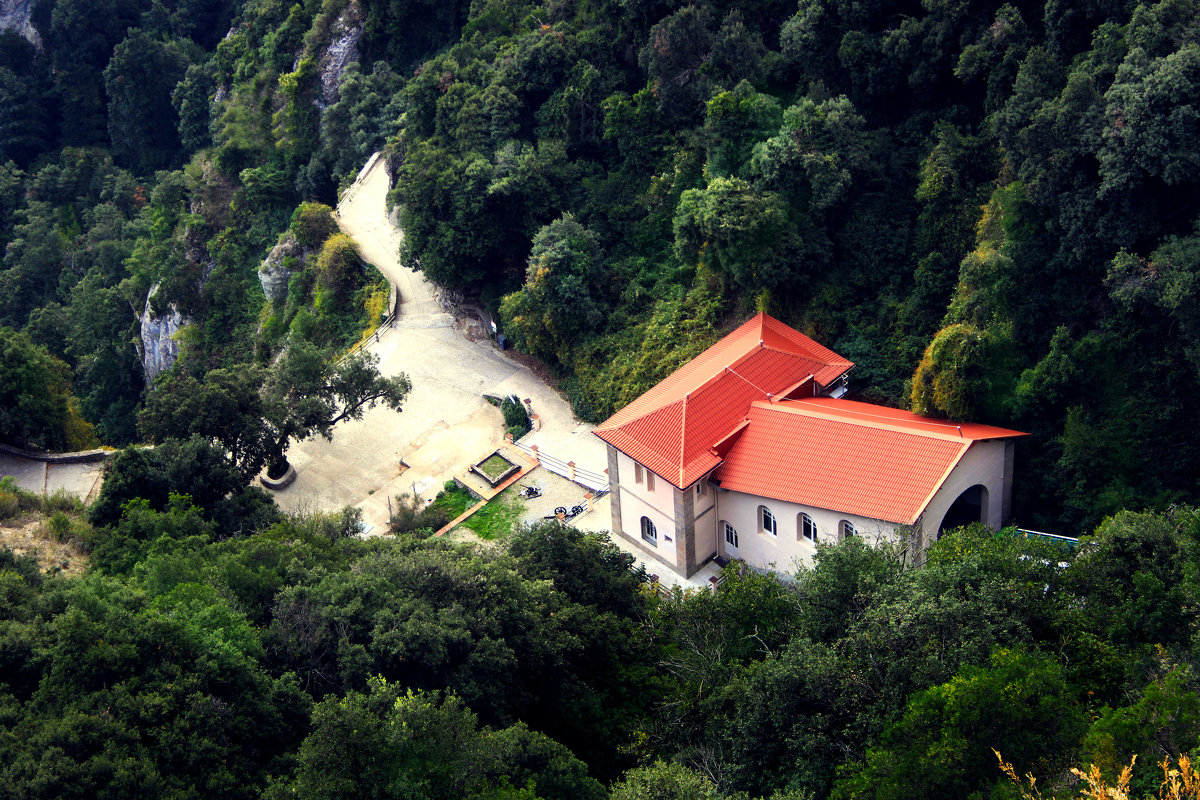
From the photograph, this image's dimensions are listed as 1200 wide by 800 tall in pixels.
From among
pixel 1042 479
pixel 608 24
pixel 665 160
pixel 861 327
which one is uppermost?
pixel 608 24

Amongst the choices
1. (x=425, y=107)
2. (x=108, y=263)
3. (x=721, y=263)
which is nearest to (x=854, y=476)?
(x=721, y=263)

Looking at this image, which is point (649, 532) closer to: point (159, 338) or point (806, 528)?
point (806, 528)

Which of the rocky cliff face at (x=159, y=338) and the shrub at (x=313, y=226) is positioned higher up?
the shrub at (x=313, y=226)

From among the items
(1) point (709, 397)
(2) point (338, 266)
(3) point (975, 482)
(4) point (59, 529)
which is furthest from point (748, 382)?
(2) point (338, 266)

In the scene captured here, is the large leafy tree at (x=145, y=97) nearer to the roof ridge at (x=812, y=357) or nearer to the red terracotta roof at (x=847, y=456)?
the roof ridge at (x=812, y=357)

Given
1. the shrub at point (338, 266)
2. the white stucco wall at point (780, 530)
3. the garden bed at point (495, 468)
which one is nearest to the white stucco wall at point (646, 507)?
the white stucco wall at point (780, 530)

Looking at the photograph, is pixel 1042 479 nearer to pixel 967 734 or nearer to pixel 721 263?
pixel 721 263
